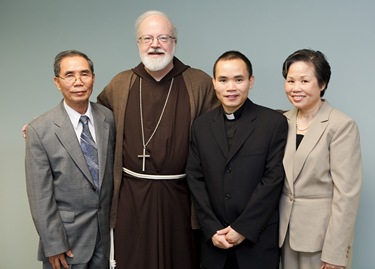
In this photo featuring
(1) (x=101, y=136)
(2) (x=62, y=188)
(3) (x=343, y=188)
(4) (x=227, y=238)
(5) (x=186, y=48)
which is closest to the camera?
(3) (x=343, y=188)

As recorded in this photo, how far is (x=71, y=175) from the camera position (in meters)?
2.06

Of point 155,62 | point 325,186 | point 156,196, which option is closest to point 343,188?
point 325,186

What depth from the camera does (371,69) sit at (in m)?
2.46

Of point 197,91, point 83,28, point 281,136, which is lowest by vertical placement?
point 281,136

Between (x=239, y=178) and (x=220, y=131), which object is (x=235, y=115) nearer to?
(x=220, y=131)

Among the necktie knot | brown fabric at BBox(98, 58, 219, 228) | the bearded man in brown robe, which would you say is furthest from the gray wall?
the necktie knot

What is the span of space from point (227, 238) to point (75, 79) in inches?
41.9

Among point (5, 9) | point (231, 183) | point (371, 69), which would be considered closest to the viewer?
point (231, 183)

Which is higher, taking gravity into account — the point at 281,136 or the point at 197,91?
the point at 197,91

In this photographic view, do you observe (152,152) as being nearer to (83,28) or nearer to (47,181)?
(47,181)

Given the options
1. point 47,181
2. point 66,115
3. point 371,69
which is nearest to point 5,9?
point 66,115

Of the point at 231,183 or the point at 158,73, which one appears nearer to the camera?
the point at 231,183

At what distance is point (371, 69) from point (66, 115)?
1.74 metres

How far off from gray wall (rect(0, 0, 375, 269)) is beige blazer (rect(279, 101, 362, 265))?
652mm
